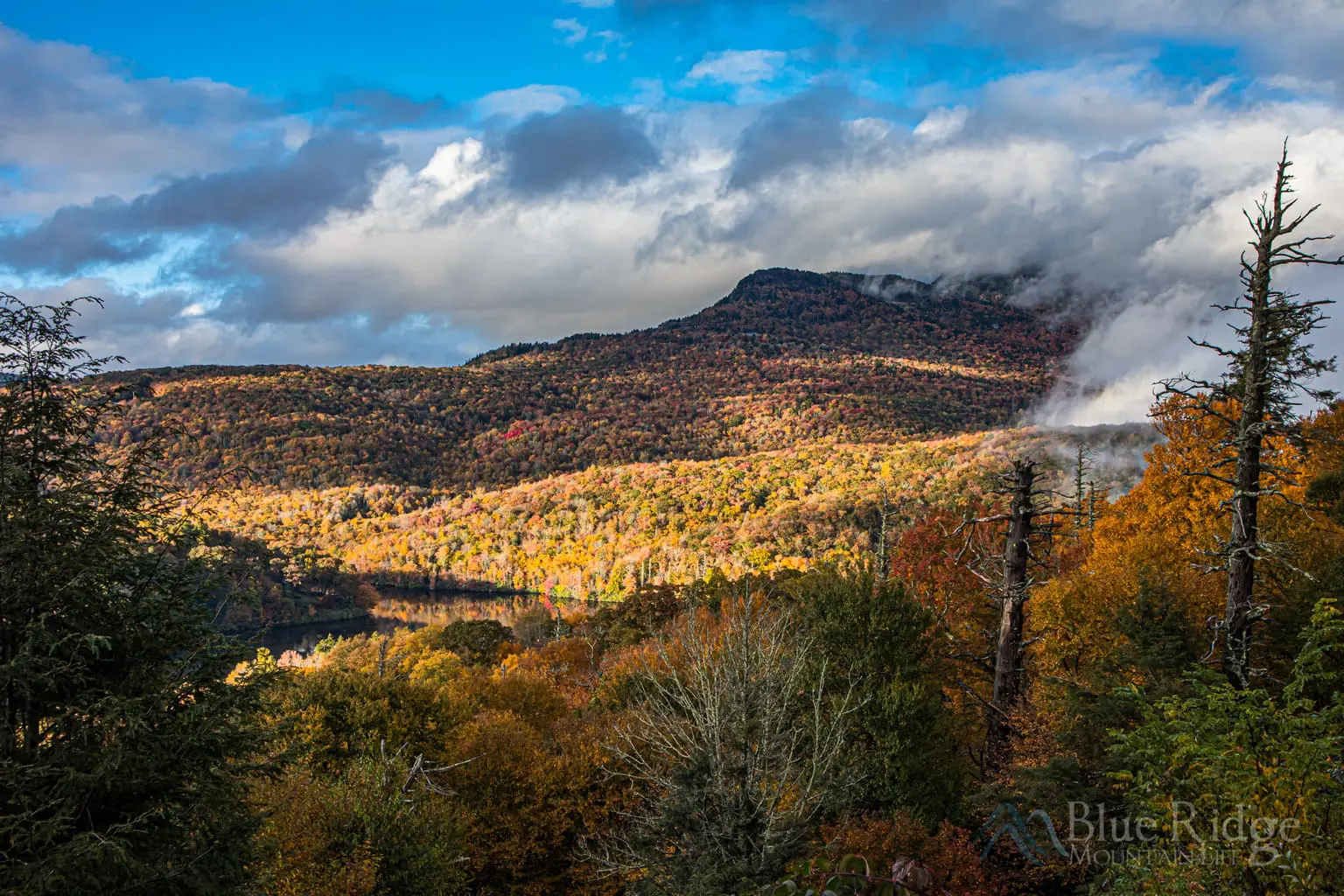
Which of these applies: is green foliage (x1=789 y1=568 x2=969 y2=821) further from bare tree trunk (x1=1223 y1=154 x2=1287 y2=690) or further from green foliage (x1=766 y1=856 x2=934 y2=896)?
green foliage (x1=766 y1=856 x2=934 y2=896)

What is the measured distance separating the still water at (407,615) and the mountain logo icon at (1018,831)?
9691 cm

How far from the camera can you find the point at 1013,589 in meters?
19.2

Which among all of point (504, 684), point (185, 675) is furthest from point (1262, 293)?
point (504, 684)

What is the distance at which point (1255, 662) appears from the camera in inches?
664

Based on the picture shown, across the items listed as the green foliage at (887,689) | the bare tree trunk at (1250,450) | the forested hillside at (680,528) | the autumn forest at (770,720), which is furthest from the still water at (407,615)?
the bare tree trunk at (1250,450)

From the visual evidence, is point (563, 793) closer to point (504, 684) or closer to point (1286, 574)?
point (504, 684)

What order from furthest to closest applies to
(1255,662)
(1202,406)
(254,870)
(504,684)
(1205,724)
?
(504,684) < (1255,662) < (254,870) < (1202,406) < (1205,724)

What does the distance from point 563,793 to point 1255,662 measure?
18.9 m

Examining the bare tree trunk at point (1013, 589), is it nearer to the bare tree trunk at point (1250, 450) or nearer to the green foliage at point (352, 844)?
the bare tree trunk at point (1250, 450)

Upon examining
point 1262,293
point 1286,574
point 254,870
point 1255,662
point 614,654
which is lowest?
point 614,654

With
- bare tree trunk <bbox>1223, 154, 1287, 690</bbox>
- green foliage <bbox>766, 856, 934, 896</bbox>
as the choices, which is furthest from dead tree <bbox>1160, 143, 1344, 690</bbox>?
green foliage <bbox>766, 856, 934, 896</bbox>

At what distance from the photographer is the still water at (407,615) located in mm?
120188

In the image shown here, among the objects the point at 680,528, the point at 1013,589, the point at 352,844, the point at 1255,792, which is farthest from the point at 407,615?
the point at 1255,792

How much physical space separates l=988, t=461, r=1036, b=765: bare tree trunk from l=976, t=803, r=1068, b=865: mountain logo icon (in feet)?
12.2
